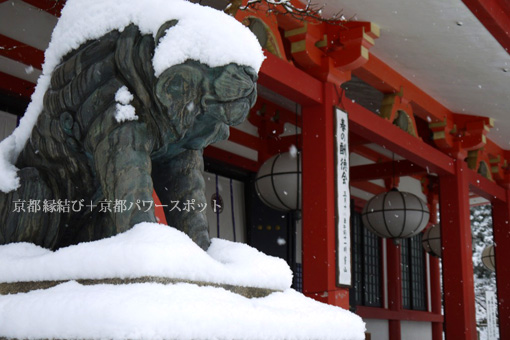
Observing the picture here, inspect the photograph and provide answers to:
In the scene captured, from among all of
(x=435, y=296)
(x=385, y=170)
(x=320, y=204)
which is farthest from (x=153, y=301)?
(x=435, y=296)

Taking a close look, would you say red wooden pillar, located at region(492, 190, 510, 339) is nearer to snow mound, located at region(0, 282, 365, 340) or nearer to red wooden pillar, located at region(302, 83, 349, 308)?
red wooden pillar, located at region(302, 83, 349, 308)

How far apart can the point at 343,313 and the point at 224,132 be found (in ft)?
1.39

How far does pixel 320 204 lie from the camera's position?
4262 mm

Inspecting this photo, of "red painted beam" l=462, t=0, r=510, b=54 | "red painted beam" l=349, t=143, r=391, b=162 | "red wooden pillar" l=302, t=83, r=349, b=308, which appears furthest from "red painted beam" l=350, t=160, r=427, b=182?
"red wooden pillar" l=302, t=83, r=349, b=308

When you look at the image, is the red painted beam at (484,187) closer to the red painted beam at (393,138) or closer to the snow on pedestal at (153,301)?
the red painted beam at (393,138)

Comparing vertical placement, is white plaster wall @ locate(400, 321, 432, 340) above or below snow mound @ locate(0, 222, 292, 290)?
below

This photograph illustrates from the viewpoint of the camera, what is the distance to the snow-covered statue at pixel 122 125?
3.56 feet

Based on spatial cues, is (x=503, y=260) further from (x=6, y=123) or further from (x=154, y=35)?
(x=154, y=35)

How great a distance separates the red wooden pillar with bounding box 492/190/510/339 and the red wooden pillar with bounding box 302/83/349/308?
14.2ft

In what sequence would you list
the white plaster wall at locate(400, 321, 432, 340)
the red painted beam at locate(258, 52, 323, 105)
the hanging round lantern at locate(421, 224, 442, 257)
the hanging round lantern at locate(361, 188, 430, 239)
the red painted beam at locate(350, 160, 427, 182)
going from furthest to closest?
the white plaster wall at locate(400, 321, 432, 340) → the hanging round lantern at locate(421, 224, 442, 257) → the red painted beam at locate(350, 160, 427, 182) → the hanging round lantern at locate(361, 188, 430, 239) → the red painted beam at locate(258, 52, 323, 105)

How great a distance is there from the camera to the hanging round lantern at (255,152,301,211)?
4.74 m

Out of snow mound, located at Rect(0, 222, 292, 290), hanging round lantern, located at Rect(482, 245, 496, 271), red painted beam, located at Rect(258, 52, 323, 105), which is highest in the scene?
red painted beam, located at Rect(258, 52, 323, 105)

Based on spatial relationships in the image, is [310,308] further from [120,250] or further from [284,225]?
[284,225]

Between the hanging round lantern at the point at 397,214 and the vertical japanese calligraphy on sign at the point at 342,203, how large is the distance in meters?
1.95
